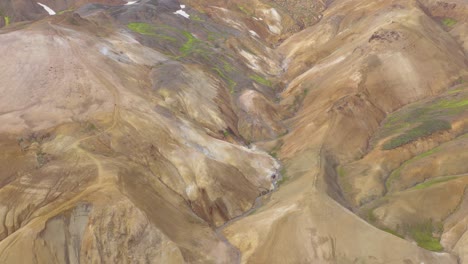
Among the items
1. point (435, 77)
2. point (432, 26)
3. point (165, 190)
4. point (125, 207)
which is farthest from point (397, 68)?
point (125, 207)

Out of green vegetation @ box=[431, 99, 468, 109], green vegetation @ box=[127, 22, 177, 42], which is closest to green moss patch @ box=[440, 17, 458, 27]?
green vegetation @ box=[431, 99, 468, 109]

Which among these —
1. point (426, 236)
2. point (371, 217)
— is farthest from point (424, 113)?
point (426, 236)

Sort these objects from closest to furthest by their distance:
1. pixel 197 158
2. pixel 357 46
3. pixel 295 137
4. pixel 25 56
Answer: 1. pixel 197 158
2. pixel 25 56
3. pixel 295 137
4. pixel 357 46

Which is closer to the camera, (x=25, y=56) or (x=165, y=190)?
(x=165, y=190)

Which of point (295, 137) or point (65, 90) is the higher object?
point (65, 90)

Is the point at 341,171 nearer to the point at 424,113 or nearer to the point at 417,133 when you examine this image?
the point at 417,133

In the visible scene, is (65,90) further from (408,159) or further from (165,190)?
(408,159)
